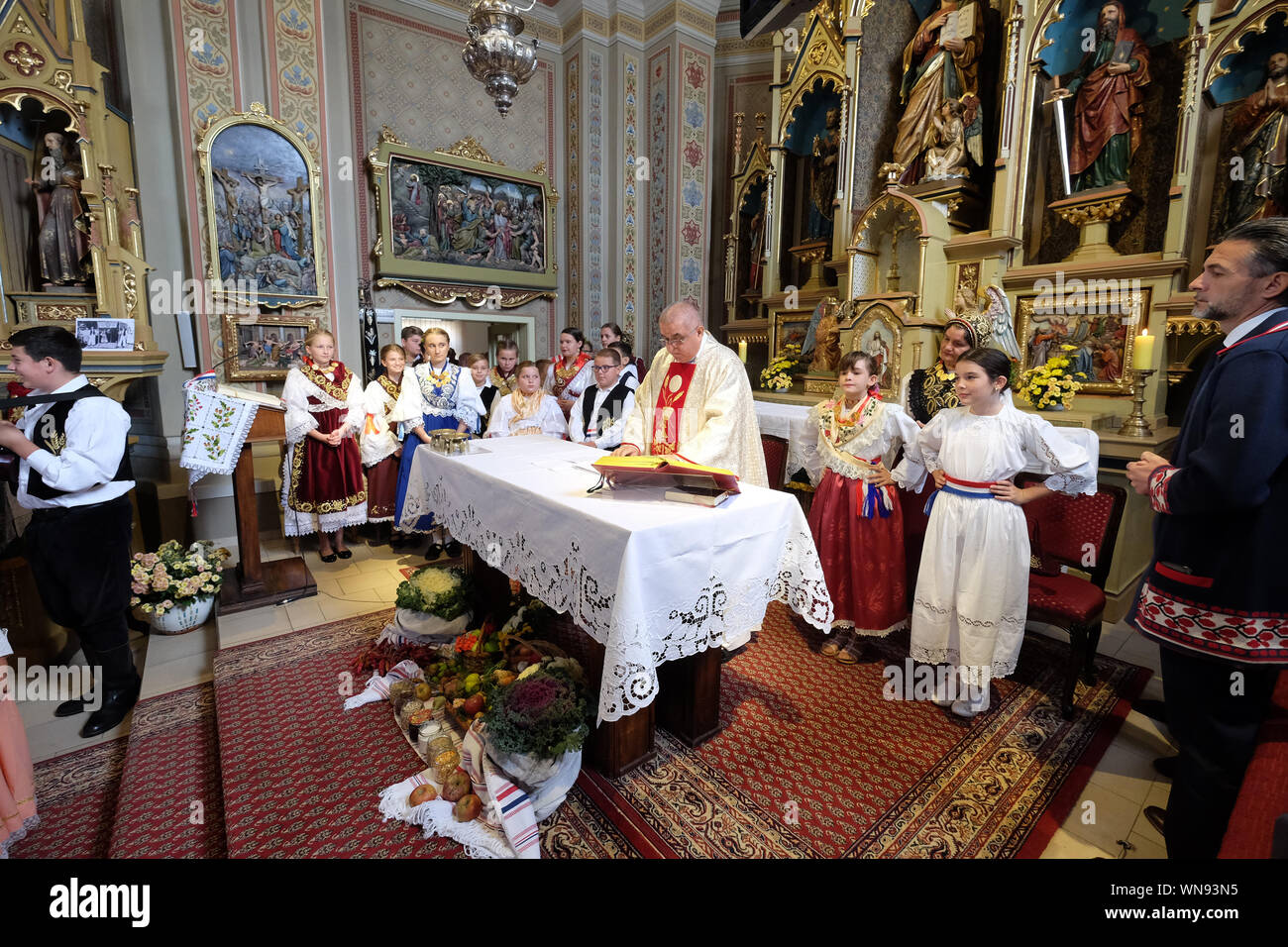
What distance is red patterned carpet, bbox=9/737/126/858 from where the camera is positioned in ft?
8.30

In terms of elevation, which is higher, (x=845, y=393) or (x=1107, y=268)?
(x=1107, y=268)

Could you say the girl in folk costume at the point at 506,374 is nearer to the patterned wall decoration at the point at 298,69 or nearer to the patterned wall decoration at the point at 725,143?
the patterned wall decoration at the point at 298,69

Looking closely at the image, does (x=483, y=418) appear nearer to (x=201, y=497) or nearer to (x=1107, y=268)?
(x=201, y=497)

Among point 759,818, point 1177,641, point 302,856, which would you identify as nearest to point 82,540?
point 302,856

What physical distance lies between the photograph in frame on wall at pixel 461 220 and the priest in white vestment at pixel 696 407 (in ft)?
22.6

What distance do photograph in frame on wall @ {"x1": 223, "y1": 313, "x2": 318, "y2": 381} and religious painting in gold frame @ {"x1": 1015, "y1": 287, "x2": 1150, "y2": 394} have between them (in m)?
8.27

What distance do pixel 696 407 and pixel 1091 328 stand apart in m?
4.80

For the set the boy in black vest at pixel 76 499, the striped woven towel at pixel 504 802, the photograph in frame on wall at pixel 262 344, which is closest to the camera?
the striped woven towel at pixel 504 802

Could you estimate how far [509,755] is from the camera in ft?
8.02

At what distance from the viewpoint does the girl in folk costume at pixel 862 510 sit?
3863 mm

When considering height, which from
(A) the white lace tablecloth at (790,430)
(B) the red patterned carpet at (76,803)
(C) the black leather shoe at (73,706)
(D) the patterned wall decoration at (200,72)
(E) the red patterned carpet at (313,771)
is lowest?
(B) the red patterned carpet at (76,803)

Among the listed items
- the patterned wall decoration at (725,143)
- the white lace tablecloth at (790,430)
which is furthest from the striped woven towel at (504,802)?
the patterned wall decoration at (725,143)

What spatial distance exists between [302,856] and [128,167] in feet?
25.4
